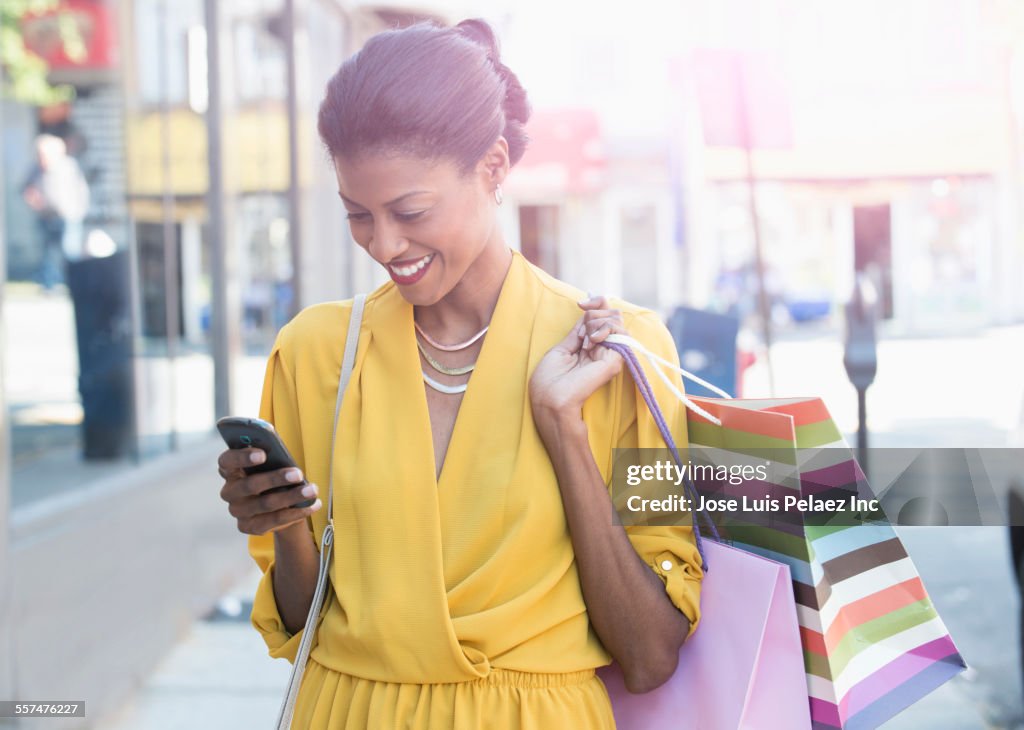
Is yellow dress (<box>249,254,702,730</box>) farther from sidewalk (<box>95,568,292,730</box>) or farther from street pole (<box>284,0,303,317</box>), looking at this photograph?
street pole (<box>284,0,303,317</box>)

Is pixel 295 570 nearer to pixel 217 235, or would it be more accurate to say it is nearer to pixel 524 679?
pixel 524 679

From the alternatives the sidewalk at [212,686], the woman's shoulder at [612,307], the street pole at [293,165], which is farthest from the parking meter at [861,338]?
the street pole at [293,165]

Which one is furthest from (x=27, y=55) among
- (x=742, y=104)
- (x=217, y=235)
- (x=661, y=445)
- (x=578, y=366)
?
(x=661, y=445)

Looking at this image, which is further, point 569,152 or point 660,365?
point 569,152

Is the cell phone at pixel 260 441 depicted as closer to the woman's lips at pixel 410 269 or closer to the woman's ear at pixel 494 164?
the woman's lips at pixel 410 269

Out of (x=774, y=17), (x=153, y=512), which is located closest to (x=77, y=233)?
(x=153, y=512)

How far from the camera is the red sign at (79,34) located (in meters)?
4.54

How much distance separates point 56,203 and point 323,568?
143 inches

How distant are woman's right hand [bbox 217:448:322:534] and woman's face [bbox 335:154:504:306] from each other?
0.34m

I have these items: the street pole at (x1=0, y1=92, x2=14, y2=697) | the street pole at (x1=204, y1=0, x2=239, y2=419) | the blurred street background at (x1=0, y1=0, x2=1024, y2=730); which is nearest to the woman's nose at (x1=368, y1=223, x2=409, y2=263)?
the blurred street background at (x1=0, y1=0, x2=1024, y2=730)

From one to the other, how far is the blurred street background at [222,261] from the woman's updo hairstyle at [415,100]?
0.26 meters

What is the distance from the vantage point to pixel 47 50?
15.1 ft

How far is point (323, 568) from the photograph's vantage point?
1.60 meters

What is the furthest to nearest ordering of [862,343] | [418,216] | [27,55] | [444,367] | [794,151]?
[794,151] → [27,55] → [862,343] → [444,367] → [418,216]
